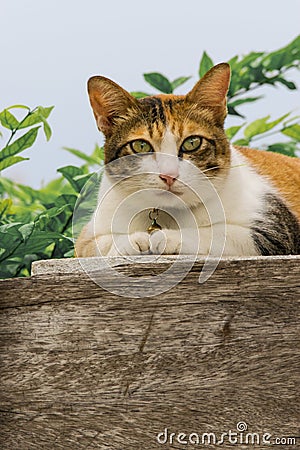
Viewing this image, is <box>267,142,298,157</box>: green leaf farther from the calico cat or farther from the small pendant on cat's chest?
the small pendant on cat's chest

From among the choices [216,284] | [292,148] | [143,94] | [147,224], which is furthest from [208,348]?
[292,148]

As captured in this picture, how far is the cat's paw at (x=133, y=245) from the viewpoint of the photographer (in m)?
0.91

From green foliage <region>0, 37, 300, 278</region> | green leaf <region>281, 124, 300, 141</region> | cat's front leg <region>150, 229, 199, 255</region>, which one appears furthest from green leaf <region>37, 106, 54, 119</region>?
green leaf <region>281, 124, 300, 141</region>

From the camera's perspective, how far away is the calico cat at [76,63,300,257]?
925 mm

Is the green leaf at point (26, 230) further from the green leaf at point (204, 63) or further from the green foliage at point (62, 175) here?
the green leaf at point (204, 63)

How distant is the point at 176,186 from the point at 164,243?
0.26ft

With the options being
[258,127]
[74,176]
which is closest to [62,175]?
[74,176]

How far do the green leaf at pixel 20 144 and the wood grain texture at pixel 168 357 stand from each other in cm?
44

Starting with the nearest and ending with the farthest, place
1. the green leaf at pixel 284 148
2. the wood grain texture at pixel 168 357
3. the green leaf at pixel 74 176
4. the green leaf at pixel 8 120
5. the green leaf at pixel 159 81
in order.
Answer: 1. the wood grain texture at pixel 168 357
2. the green leaf at pixel 8 120
3. the green leaf at pixel 74 176
4. the green leaf at pixel 159 81
5. the green leaf at pixel 284 148

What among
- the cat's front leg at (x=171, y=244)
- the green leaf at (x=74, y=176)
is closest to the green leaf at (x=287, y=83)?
the green leaf at (x=74, y=176)

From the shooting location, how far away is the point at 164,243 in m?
0.90

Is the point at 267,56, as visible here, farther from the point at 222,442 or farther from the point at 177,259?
the point at 222,442

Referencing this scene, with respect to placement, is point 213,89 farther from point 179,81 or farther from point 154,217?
point 179,81

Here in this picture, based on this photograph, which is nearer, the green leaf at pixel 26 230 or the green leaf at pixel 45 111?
the green leaf at pixel 26 230
